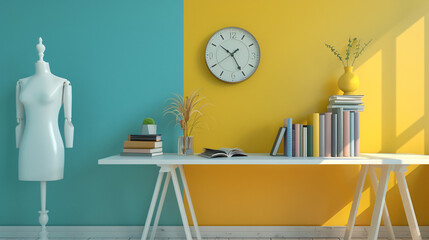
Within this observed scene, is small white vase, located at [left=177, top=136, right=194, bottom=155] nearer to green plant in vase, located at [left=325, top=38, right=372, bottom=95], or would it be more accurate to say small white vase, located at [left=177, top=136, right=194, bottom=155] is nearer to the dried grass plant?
the dried grass plant

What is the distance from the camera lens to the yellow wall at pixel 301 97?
2746mm

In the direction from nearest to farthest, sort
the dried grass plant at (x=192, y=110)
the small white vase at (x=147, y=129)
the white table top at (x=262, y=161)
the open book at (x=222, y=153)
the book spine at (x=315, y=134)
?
1. the white table top at (x=262, y=161)
2. the open book at (x=222, y=153)
3. the book spine at (x=315, y=134)
4. the small white vase at (x=147, y=129)
5. the dried grass plant at (x=192, y=110)

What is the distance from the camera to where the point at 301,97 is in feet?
9.04

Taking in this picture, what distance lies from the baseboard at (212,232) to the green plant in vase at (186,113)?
2.40ft

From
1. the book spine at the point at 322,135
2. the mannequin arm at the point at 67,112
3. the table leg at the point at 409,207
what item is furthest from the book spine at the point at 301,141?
the mannequin arm at the point at 67,112

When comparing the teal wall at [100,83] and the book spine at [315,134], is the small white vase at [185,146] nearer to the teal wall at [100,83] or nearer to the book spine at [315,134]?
the teal wall at [100,83]

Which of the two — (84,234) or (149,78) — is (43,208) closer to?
(84,234)

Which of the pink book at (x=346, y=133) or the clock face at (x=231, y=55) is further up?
the clock face at (x=231, y=55)

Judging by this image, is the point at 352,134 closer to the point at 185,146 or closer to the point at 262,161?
the point at 262,161

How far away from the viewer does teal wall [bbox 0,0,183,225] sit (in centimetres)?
278

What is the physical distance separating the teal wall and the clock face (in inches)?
11.0

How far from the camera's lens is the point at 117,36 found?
2.79 metres

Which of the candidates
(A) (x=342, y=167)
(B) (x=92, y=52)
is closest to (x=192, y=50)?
(B) (x=92, y=52)

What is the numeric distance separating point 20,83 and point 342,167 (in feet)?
8.31
